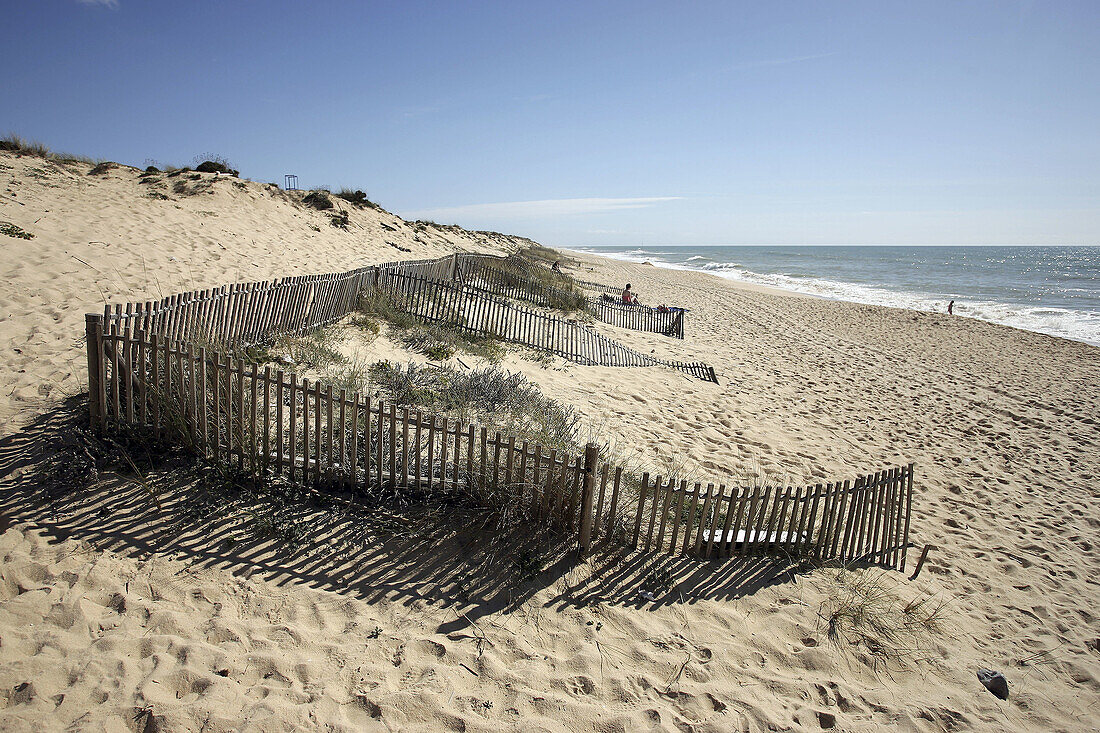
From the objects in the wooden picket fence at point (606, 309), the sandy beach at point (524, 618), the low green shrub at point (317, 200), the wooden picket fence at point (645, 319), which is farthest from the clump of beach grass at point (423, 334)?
the low green shrub at point (317, 200)

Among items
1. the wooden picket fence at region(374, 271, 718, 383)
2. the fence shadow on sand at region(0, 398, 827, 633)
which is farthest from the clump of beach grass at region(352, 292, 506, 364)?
the fence shadow on sand at region(0, 398, 827, 633)

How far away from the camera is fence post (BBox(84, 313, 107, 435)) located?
16.4ft

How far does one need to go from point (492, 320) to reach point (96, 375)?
8.11m

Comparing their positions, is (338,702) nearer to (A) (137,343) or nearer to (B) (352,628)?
(B) (352,628)

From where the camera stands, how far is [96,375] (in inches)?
198

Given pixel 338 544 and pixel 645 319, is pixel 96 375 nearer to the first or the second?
pixel 338 544

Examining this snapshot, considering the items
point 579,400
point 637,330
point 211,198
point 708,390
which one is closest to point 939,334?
point 637,330

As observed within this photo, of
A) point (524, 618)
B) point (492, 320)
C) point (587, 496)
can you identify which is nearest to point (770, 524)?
point (587, 496)

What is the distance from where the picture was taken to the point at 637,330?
57.7 ft

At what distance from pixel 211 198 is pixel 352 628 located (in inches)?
784

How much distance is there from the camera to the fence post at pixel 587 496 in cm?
455

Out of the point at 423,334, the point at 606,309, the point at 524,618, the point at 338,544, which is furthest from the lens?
the point at 606,309

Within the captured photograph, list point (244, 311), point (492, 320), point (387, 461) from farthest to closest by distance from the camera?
point (492, 320) < point (244, 311) < point (387, 461)

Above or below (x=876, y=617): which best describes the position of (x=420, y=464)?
above
